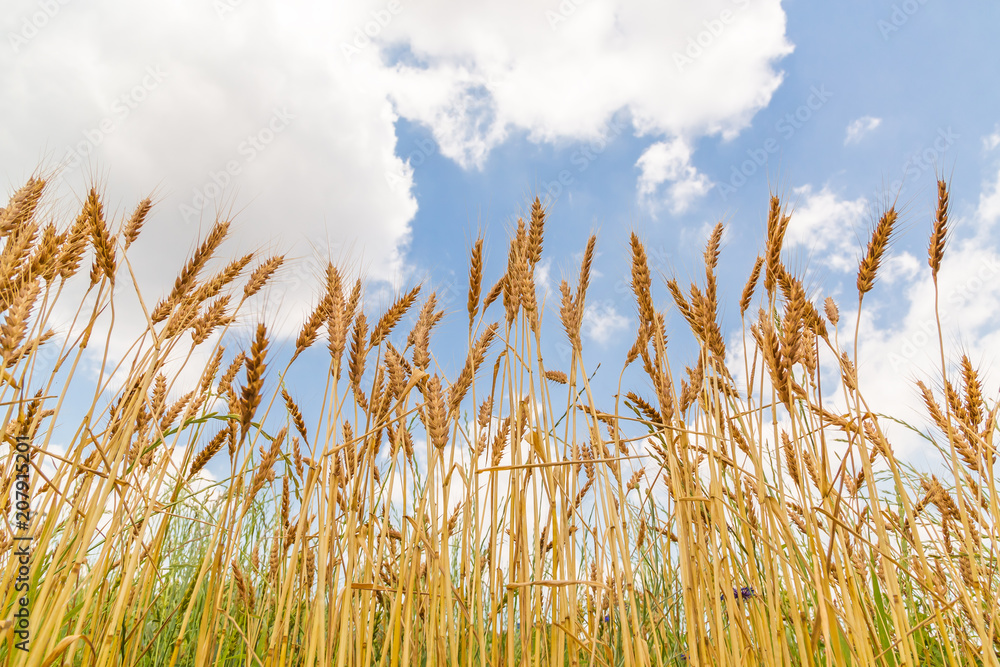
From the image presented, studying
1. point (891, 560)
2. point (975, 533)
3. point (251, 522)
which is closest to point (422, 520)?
point (891, 560)

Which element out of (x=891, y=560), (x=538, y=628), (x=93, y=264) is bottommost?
(x=538, y=628)

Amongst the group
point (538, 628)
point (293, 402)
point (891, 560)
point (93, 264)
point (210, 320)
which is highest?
point (93, 264)

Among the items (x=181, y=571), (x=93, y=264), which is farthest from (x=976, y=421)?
(x=181, y=571)

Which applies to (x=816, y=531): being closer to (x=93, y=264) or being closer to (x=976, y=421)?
(x=976, y=421)

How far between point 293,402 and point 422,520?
0.75 metres

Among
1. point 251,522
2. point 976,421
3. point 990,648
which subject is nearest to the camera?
point 990,648

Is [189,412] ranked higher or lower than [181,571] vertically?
higher

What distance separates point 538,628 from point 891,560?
957 millimetres

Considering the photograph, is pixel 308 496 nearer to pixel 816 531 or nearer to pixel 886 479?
pixel 816 531

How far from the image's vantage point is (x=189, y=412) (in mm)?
1817

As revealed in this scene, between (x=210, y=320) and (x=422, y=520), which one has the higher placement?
(x=210, y=320)

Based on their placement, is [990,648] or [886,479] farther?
[886,479]

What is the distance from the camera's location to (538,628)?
1.53 m

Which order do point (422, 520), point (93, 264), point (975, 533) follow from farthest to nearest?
point (975, 533) < point (93, 264) < point (422, 520)
